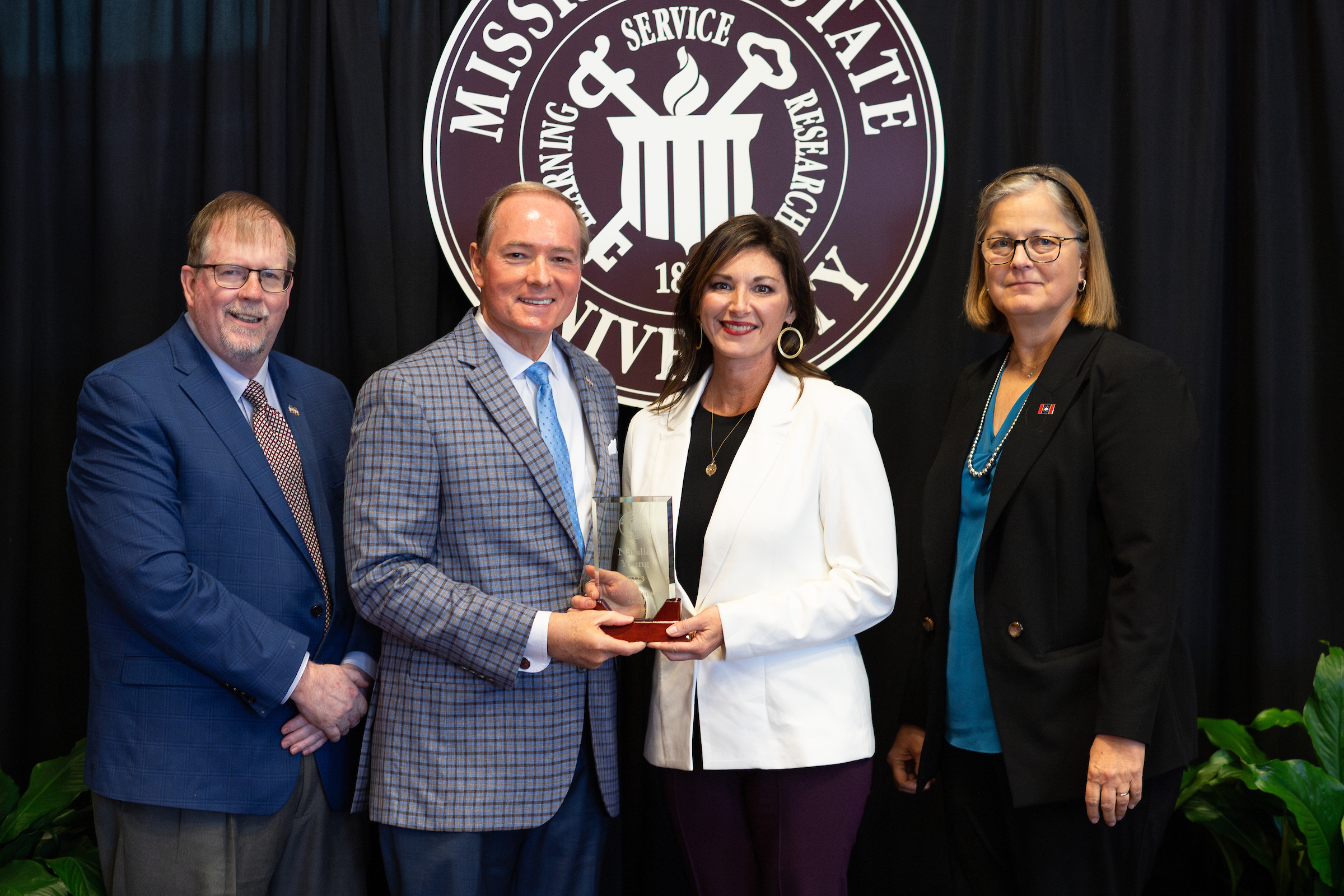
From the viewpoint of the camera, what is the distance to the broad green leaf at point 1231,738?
2.27 metres

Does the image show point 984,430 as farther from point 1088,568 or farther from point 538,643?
point 538,643

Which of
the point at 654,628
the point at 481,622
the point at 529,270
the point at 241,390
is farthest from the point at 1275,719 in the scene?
the point at 241,390

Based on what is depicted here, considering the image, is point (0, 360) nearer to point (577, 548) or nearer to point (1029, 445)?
point (577, 548)

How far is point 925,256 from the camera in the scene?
8.45 ft

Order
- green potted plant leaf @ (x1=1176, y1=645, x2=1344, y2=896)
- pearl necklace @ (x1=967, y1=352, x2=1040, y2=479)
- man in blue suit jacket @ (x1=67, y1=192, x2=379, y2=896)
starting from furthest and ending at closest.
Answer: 1. green potted plant leaf @ (x1=1176, y1=645, x2=1344, y2=896)
2. pearl necklace @ (x1=967, y1=352, x2=1040, y2=479)
3. man in blue suit jacket @ (x1=67, y1=192, x2=379, y2=896)

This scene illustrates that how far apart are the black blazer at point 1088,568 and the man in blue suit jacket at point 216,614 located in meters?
1.24

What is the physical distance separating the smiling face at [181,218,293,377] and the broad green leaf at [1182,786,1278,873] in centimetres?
223

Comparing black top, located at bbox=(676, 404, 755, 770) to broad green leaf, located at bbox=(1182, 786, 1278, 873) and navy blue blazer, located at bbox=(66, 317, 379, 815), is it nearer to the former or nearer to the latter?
navy blue blazer, located at bbox=(66, 317, 379, 815)

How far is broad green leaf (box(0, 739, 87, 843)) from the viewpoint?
7.22 ft

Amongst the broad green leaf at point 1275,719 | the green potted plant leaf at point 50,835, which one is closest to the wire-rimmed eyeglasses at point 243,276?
the green potted plant leaf at point 50,835

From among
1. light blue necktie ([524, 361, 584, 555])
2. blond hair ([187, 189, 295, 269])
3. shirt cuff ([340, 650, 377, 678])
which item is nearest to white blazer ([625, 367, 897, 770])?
light blue necktie ([524, 361, 584, 555])

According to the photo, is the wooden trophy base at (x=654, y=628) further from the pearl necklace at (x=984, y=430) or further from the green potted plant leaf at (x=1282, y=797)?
the green potted plant leaf at (x=1282, y=797)

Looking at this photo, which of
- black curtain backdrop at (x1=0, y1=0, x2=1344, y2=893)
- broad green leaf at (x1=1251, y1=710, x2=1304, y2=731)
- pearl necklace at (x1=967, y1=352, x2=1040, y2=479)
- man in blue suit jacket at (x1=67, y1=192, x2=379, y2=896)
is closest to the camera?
man in blue suit jacket at (x1=67, y1=192, x2=379, y2=896)

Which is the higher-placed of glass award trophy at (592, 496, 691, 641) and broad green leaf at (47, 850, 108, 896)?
glass award trophy at (592, 496, 691, 641)
